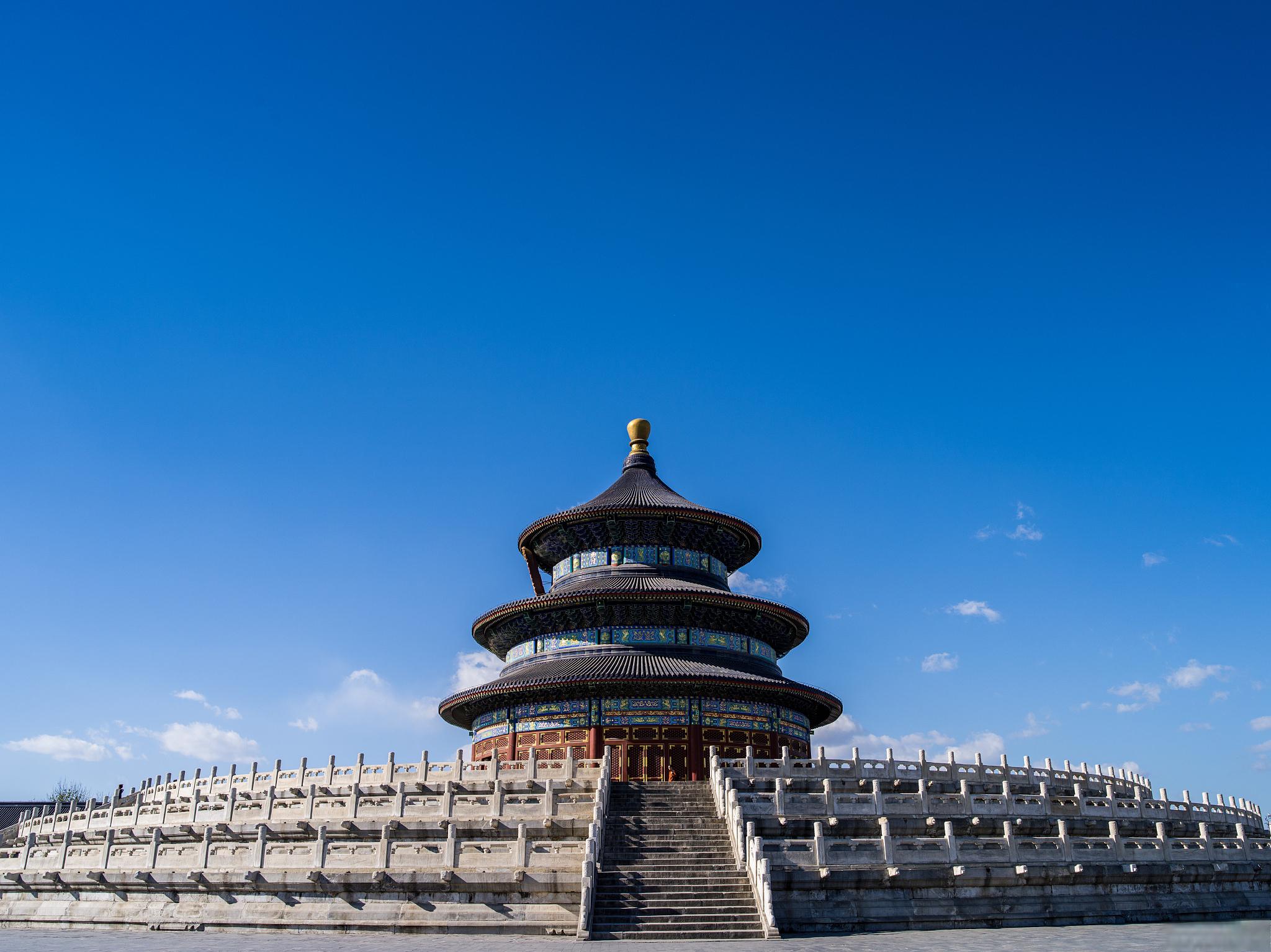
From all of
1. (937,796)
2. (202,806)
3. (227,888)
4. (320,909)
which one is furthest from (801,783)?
(202,806)

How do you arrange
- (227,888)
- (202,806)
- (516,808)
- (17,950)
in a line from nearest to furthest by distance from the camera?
1. (17,950)
2. (227,888)
3. (516,808)
4. (202,806)

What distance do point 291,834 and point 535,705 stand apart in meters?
15.6

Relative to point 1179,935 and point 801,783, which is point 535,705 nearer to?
point 801,783

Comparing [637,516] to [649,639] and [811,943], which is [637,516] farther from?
[811,943]

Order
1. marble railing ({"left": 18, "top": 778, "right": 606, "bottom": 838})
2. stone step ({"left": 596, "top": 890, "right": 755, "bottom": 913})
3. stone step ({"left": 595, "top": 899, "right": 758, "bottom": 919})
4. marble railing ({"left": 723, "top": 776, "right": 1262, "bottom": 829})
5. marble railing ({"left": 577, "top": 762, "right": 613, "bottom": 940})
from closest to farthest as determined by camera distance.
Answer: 1. marble railing ({"left": 577, "top": 762, "right": 613, "bottom": 940})
2. stone step ({"left": 595, "top": 899, "right": 758, "bottom": 919})
3. stone step ({"left": 596, "top": 890, "right": 755, "bottom": 913})
4. marble railing ({"left": 723, "top": 776, "right": 1262, "bottom": 829})
5. marble railing ({"left": 18, "top": 778, "right": 606, "bottom": 838})

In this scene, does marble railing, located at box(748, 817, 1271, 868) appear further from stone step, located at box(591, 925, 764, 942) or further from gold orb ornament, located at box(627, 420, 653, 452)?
gold orb ornament, located at box(627, 420, 653, 452)

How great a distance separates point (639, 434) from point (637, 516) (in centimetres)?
966

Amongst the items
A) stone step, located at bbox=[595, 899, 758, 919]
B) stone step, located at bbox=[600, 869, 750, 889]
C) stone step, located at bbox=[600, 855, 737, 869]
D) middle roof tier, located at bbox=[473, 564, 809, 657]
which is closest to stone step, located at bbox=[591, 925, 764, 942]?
stone step, located at bbox=[595, 899, 758, 919]

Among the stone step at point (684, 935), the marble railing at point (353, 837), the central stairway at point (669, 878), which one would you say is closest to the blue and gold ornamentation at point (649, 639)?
the marble railing at point (353, 837)

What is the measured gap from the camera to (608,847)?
23.0 meters

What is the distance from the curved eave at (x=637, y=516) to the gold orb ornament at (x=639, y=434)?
8336 mm

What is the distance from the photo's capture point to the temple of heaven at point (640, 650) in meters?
39.1

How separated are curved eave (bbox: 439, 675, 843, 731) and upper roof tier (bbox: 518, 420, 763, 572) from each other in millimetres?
8999

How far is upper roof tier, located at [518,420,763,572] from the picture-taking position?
46281mm
